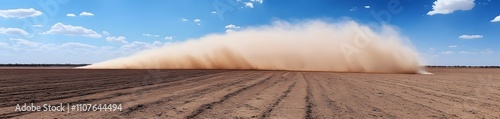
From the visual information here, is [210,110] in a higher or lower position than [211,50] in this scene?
lower

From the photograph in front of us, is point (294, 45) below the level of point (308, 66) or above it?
above

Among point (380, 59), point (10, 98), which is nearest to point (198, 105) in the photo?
point (10, 98)

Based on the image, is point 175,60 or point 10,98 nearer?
point 10,98

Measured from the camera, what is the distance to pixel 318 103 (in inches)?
336

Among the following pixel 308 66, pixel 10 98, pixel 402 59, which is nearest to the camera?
pixel 10 98

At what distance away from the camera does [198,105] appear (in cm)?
784

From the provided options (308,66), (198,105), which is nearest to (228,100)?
(198,105)

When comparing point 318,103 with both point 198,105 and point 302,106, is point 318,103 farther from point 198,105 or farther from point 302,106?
point 198,105

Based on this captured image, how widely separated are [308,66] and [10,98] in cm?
4037

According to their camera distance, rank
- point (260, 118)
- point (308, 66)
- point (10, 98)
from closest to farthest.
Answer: point (260, 118) → point (10, 98) → point (308, 66)

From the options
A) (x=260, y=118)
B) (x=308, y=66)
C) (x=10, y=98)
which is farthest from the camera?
(x=308, y=66)

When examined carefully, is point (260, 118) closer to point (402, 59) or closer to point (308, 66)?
point (402, 59)

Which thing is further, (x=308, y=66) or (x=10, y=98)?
(x=308, y=66)

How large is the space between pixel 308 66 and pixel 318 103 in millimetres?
38409
